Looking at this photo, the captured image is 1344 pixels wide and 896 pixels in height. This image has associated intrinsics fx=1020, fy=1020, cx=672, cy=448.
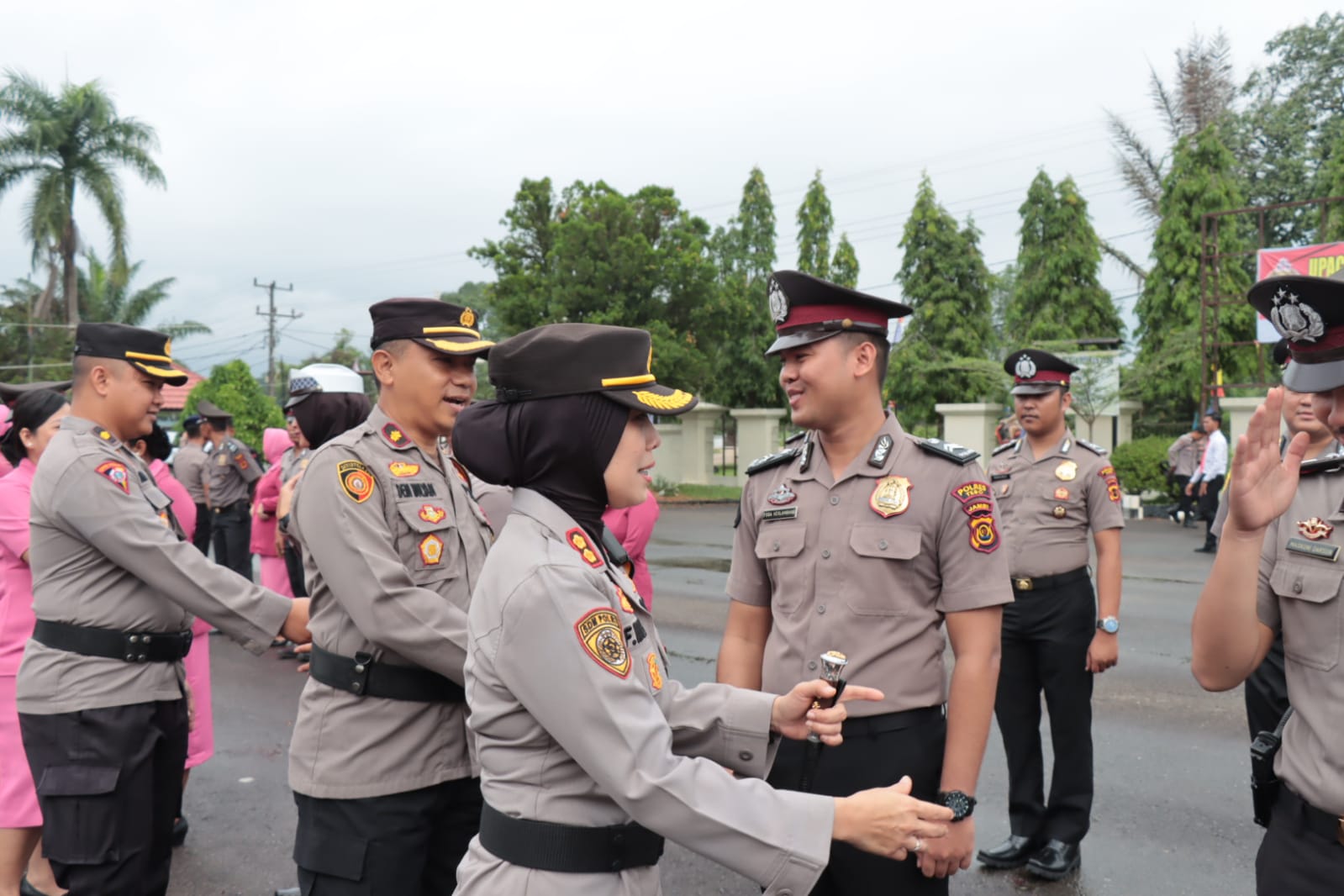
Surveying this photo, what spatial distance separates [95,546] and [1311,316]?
3.50 m

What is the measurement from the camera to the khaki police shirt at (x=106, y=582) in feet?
10.8

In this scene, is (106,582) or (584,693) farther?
(106,582)

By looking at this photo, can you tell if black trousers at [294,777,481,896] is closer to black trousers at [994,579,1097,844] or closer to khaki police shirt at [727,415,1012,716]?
khaki police shirt at [727,415,1012,716]

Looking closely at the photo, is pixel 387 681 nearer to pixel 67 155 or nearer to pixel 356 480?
pixel 356 480

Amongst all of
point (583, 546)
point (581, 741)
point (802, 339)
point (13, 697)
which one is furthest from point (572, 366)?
point (13, 697)

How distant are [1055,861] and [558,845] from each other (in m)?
3.14

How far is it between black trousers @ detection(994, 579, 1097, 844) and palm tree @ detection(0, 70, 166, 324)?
36034mm

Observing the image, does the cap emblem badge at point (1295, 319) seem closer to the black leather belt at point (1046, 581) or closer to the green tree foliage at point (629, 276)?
the black leather belt at point (1046, 581)

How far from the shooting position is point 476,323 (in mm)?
3316

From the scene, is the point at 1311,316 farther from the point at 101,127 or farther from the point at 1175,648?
the point at 101,127

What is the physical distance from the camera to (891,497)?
9.22 ft

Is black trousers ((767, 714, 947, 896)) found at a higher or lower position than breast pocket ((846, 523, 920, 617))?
lower

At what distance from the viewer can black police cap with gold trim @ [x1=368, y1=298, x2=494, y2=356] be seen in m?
3.11

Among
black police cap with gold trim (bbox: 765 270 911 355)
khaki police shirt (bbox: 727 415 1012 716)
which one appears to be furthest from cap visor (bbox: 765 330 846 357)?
khaki police shirt (bbox: 727 415 1012 716)
